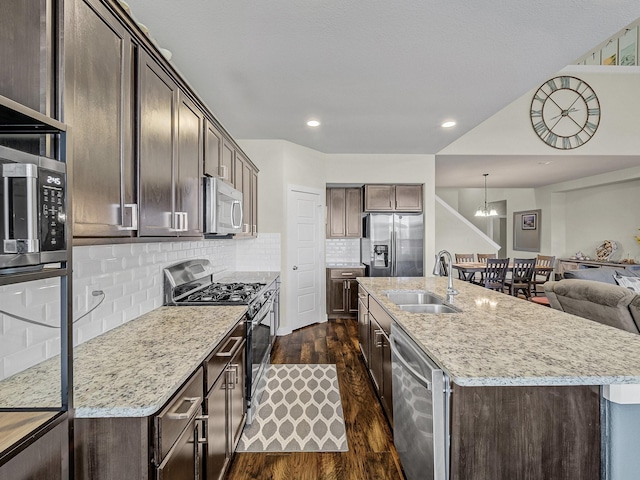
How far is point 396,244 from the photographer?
5008 millimetres

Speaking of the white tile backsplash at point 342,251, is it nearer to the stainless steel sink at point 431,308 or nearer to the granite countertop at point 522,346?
the stainless steel sink at point 431,308

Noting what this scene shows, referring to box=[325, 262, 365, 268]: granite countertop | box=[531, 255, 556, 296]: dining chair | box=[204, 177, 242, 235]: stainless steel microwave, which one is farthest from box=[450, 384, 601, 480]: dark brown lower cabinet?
box=[531, 255, 556, 296]: dining chair

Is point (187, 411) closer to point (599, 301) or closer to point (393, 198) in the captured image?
point (599, 301)

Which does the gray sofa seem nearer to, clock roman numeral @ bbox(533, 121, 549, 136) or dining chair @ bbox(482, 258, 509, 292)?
dining chair @ bbox(482, 258, 509, 292)

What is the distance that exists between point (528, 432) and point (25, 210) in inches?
67.4

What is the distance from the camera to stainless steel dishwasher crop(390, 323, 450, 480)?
1205mm

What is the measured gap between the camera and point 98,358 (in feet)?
4.08

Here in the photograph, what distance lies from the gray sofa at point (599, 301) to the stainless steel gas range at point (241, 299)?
103 inches

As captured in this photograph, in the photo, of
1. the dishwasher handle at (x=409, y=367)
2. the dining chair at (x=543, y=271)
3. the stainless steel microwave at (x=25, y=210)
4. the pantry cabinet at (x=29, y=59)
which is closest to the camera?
the stainless steel microwave at (x=25, y=210)

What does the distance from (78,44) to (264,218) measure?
11.1ft

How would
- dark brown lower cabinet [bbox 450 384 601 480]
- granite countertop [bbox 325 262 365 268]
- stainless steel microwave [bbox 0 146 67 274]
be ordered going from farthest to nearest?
1. granite countertop [bbox 325 262 365 268]
2. dark brown lower cabinet [bbox 450 384 601 480]
3. stainless steel microwave [bbox 0 146 67 274]

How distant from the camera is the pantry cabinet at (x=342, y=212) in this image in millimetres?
5309

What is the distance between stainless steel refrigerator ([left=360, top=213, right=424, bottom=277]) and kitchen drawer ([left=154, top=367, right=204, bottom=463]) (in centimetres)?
400

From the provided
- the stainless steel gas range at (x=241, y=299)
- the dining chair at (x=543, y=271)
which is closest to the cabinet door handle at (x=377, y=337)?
the stainless steel gas range at (x=241, y=299)
